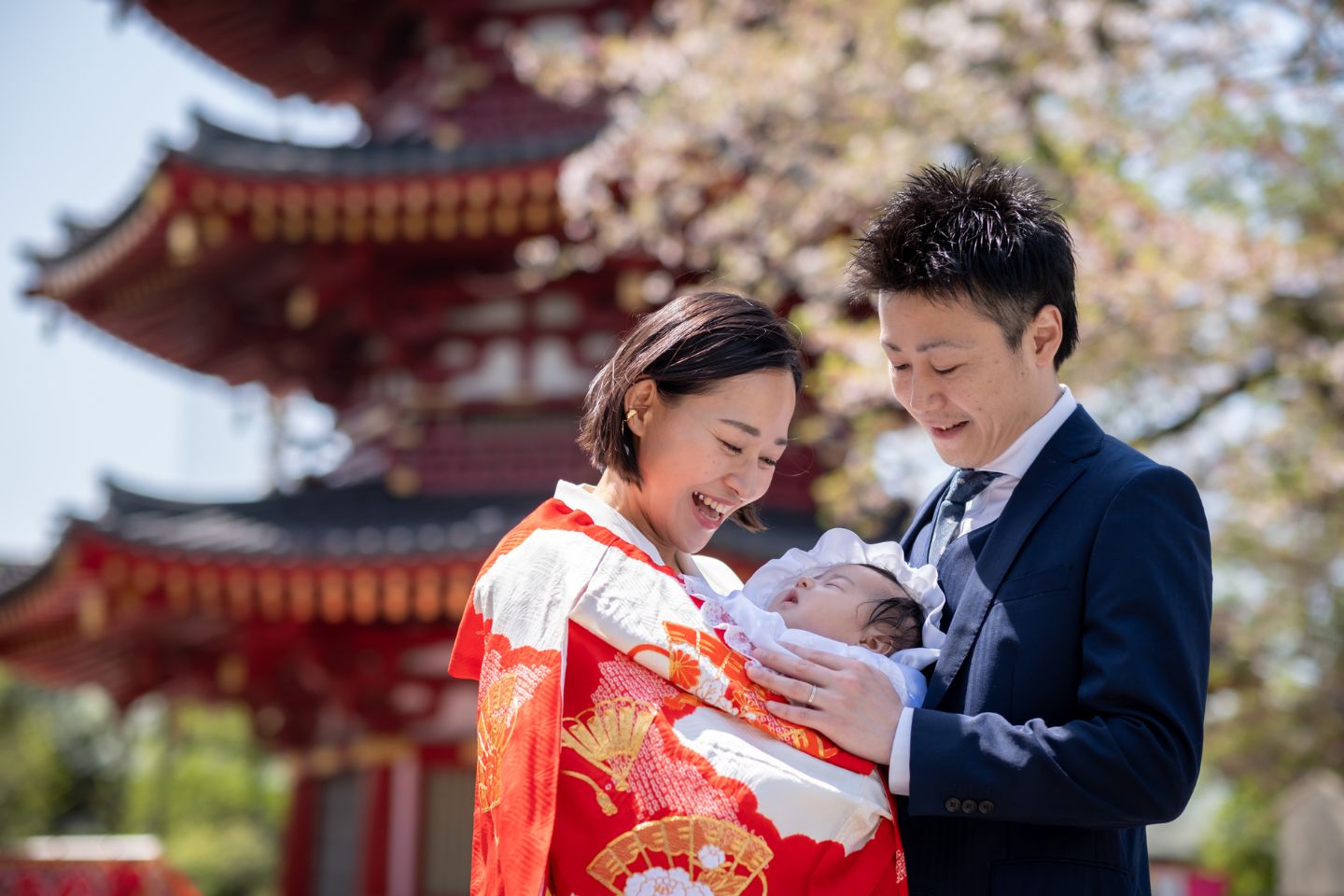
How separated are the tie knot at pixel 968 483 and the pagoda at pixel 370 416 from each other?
4.56m

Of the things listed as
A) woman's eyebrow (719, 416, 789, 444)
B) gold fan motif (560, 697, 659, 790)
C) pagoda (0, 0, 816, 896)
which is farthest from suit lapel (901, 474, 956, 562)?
pagoda (0, 0, 816, 896)

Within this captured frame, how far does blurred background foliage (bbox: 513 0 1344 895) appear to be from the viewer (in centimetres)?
775

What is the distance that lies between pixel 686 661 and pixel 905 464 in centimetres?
610

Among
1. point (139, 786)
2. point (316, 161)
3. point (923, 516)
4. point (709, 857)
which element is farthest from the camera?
point (139, 786)

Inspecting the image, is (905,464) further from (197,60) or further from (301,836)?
(197,60)

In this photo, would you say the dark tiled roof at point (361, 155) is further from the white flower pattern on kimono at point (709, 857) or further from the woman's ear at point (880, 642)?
the white flower pattern on kimono at point (709, 857)

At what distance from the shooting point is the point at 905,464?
7.88m

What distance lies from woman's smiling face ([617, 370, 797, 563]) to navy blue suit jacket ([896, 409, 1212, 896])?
414 millimetres

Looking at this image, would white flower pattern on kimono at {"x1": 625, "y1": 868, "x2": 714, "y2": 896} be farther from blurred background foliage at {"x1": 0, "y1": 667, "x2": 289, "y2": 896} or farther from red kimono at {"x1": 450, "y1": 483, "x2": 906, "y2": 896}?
blurred background foliage at {"x1": 0, "y1": 667, "x2": 289, "y2": 896}

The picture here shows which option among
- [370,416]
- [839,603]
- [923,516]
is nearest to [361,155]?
[370,416]

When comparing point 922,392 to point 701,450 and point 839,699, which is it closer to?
point 701,450

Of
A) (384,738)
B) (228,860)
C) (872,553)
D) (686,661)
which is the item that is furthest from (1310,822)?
(228,860)

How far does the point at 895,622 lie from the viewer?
2.26m

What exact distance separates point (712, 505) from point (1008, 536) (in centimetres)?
51
